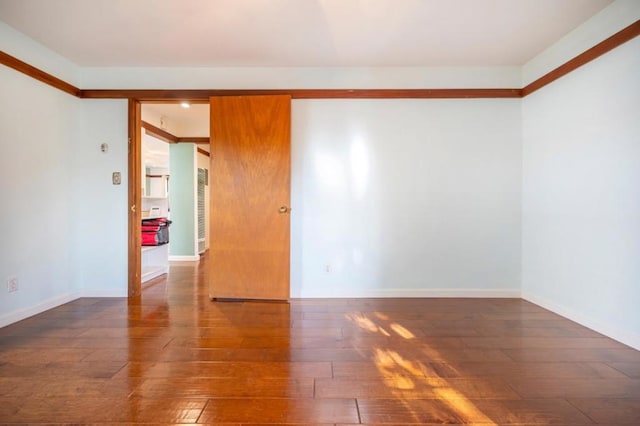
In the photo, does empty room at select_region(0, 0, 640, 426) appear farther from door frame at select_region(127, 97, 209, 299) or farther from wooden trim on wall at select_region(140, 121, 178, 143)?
wooden trim on wall at select_region(140, 121, 178, 143)

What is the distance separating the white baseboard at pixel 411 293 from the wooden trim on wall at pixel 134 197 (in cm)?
182

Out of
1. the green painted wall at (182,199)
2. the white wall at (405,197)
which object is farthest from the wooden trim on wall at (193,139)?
the white wall at (405,197)

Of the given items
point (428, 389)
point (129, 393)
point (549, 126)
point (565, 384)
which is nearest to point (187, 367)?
point (129, 393)

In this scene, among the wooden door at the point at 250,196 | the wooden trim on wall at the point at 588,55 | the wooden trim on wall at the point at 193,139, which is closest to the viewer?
the wooden trim on wall at the point at 588,55

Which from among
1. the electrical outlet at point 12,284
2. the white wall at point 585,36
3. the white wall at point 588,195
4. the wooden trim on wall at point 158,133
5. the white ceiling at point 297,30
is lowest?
the electrical outlet at point 12,284

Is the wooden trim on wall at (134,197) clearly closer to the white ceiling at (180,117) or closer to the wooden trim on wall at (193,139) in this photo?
the white ceiling at (180,117)

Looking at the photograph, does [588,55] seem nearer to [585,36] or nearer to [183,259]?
[585,36]

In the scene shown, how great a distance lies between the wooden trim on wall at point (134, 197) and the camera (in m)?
3.52

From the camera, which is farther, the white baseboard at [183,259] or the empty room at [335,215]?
the white baseboard at [183,259]

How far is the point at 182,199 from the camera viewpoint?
6039 mm

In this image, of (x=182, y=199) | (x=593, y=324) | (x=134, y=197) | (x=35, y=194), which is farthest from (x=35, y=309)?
(x=593, y=324)

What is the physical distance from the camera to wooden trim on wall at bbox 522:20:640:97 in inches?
90.9

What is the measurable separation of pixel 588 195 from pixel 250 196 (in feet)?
10.1

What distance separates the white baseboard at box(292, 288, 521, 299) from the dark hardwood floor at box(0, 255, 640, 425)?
44 cm
